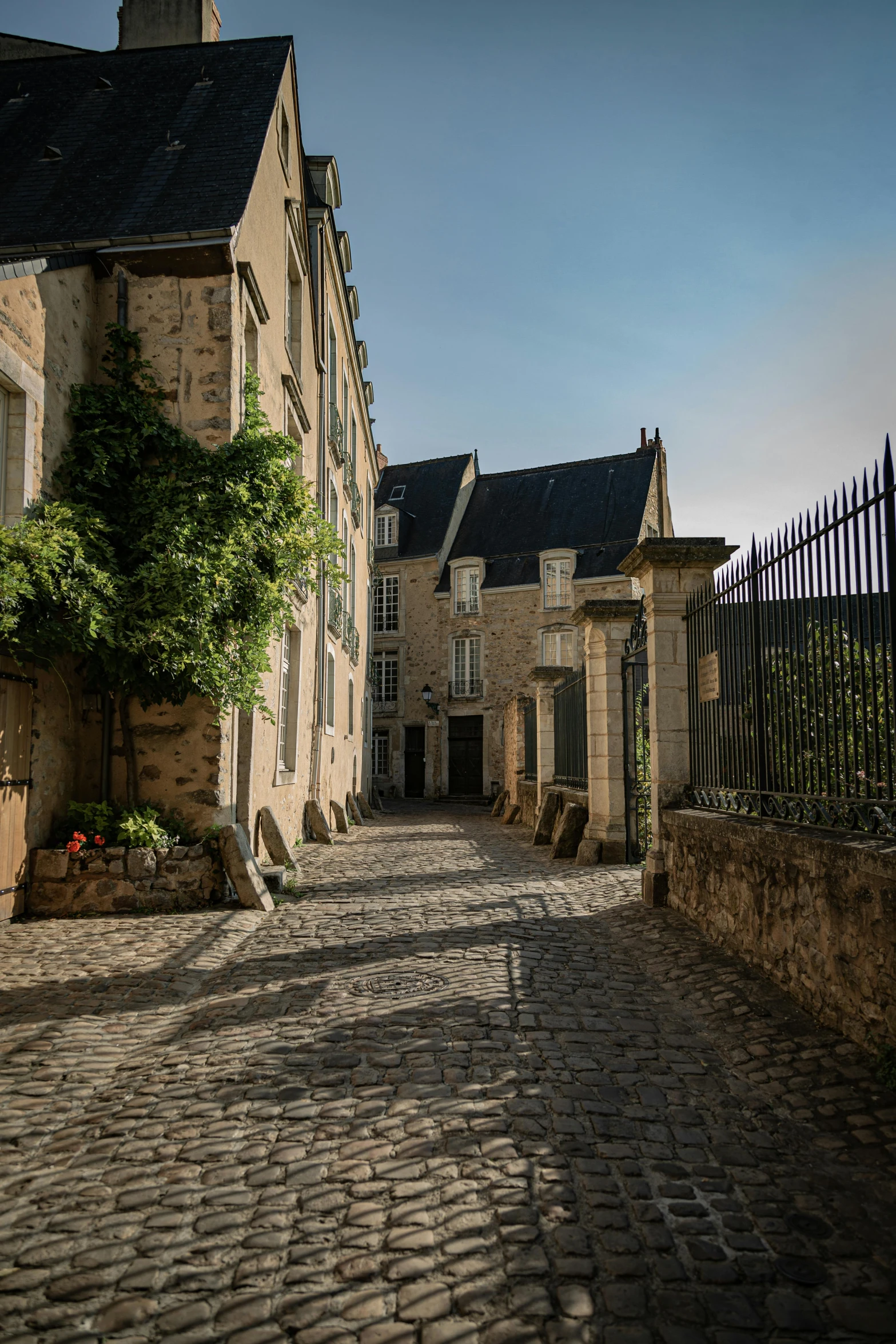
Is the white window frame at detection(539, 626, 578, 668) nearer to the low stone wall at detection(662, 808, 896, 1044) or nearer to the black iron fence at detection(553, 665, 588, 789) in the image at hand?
the black iron fence at detection(553, 665, 588, 789)

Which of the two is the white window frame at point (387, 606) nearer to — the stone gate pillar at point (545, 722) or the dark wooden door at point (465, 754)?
the dark wooden door at point (465, 754)

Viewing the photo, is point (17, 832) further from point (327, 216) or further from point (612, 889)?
point (327, 216)

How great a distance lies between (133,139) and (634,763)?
8.26 metres

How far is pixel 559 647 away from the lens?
27953 mm

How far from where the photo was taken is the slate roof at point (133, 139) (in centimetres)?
786

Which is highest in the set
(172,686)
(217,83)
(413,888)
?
(217,83)

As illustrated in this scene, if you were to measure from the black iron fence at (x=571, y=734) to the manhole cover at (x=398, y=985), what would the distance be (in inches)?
224

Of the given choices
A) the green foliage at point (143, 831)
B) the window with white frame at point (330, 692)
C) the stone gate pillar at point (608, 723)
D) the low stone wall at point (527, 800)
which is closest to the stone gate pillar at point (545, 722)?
the low stone wall at point (527, 800)

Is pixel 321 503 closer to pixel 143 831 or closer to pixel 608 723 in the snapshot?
pixel 608 723

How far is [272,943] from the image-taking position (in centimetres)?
552

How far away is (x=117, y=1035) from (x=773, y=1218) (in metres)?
2.70

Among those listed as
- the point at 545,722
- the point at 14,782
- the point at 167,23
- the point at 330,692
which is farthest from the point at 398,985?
the point at 167,23

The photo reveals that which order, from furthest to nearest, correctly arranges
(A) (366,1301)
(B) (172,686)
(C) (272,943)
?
(B) (172,686)
(C) (272,943)
(A) (366,1301)

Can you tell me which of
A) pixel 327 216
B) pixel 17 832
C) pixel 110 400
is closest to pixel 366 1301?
pixel 17 832
